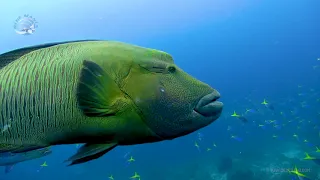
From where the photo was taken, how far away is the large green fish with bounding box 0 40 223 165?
1371mm

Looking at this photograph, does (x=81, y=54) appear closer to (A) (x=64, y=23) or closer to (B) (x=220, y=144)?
(B) (x=220, y=144)

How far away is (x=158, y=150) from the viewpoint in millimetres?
23703

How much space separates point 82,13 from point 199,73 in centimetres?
6222

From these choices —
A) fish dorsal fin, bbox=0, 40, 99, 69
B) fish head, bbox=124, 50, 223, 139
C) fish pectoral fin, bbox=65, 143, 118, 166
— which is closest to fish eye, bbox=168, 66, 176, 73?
fish head, bbox=124, 50, 223, 139

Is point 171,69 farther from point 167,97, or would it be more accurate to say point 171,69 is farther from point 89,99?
point 89,99

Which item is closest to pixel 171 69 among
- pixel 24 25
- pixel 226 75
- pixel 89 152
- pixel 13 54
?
pixel 89 152

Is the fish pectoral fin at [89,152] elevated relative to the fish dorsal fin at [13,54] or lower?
lower

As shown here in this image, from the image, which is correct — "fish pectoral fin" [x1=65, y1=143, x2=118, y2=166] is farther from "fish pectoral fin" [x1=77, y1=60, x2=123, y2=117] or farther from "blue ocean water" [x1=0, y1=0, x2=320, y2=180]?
"blue ocean water" [x1=0, y1=0, x2=320, y2=180]

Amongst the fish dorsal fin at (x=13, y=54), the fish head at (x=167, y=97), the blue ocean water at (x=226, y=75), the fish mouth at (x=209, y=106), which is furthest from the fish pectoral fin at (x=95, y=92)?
the blue ocean water at (x=226, y=75)

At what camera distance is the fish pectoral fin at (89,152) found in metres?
1.37

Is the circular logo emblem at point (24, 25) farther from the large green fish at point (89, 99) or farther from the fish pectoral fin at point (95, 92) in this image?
the fish pectoral fin at point (95, 92)

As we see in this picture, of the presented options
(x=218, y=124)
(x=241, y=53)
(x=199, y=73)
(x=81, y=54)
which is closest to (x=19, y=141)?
(x=81, y=54)

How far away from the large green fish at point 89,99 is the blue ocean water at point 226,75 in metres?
9.05

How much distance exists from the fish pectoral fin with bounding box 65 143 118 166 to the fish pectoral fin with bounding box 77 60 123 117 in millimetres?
185
